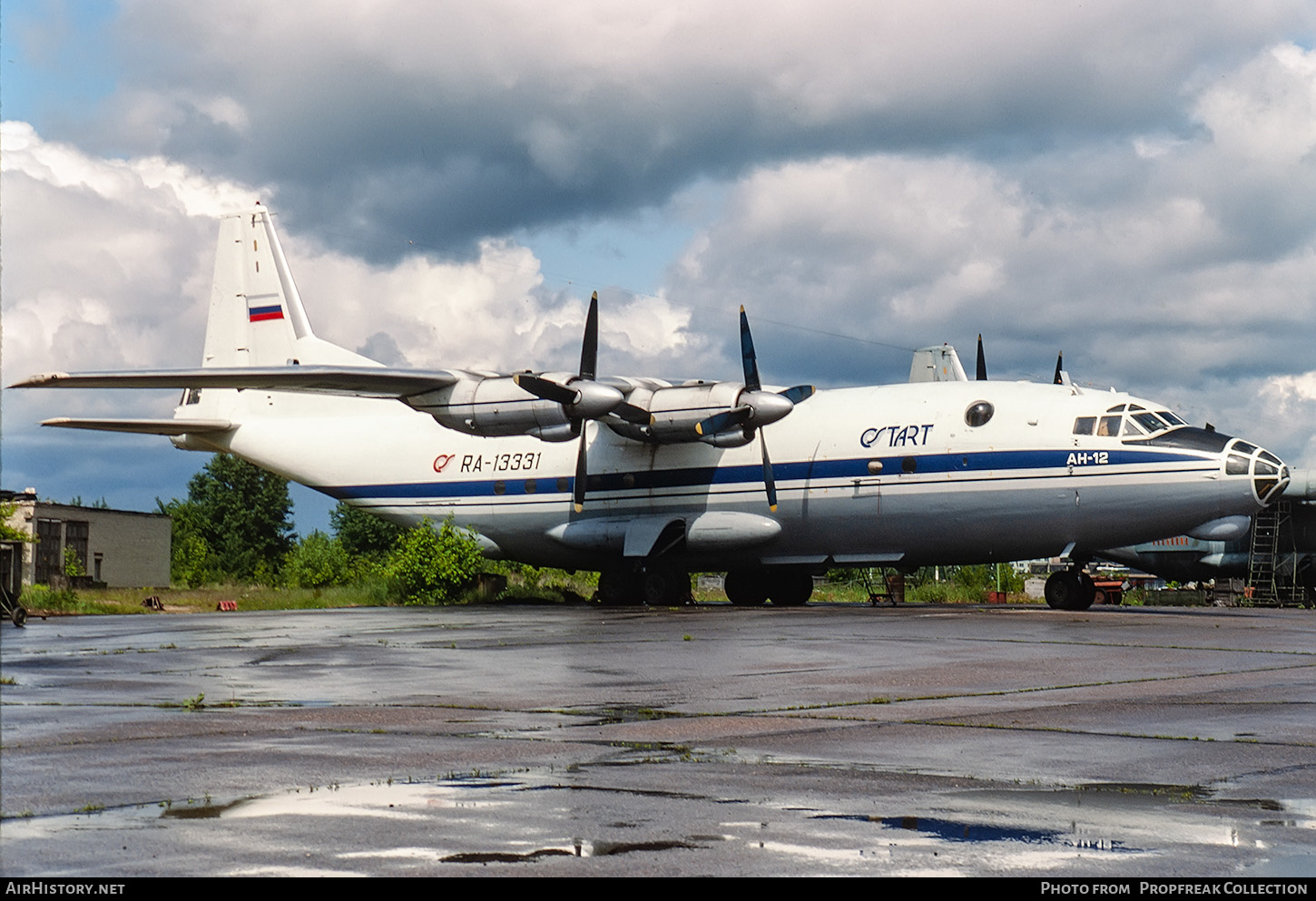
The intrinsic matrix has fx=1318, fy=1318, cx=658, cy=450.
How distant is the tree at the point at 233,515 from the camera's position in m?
88.6

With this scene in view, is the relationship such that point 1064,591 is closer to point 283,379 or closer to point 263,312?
point 283,379

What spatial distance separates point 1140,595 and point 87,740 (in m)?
53.7

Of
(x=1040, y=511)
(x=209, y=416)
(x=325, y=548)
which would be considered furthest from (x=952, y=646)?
(x=325, y=548)

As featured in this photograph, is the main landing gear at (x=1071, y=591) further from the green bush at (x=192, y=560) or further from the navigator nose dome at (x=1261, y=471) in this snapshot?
the green bush at (x=192, y=560)

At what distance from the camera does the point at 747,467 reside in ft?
95.1

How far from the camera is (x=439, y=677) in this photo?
1205 cm

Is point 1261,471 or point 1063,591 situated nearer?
point 1261,471

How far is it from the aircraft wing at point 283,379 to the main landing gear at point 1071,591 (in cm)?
1311

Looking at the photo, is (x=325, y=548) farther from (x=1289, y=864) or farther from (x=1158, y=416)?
(x=1289, y=864)

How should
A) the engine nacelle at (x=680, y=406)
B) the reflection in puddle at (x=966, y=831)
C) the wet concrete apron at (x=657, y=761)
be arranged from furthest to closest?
the engine nacelle at (x=680, y=406), the reflection in puddle at (x=966, y=831), the wet concrete apron at (x=657, y=761)

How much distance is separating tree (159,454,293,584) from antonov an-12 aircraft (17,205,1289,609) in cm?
5510

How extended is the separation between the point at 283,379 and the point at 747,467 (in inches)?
394

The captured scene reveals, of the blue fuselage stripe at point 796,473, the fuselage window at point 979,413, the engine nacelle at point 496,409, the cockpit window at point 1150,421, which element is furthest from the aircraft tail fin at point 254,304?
the cockpit window at point 1150,421

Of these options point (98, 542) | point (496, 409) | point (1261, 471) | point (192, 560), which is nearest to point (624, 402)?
point (496, 409)
